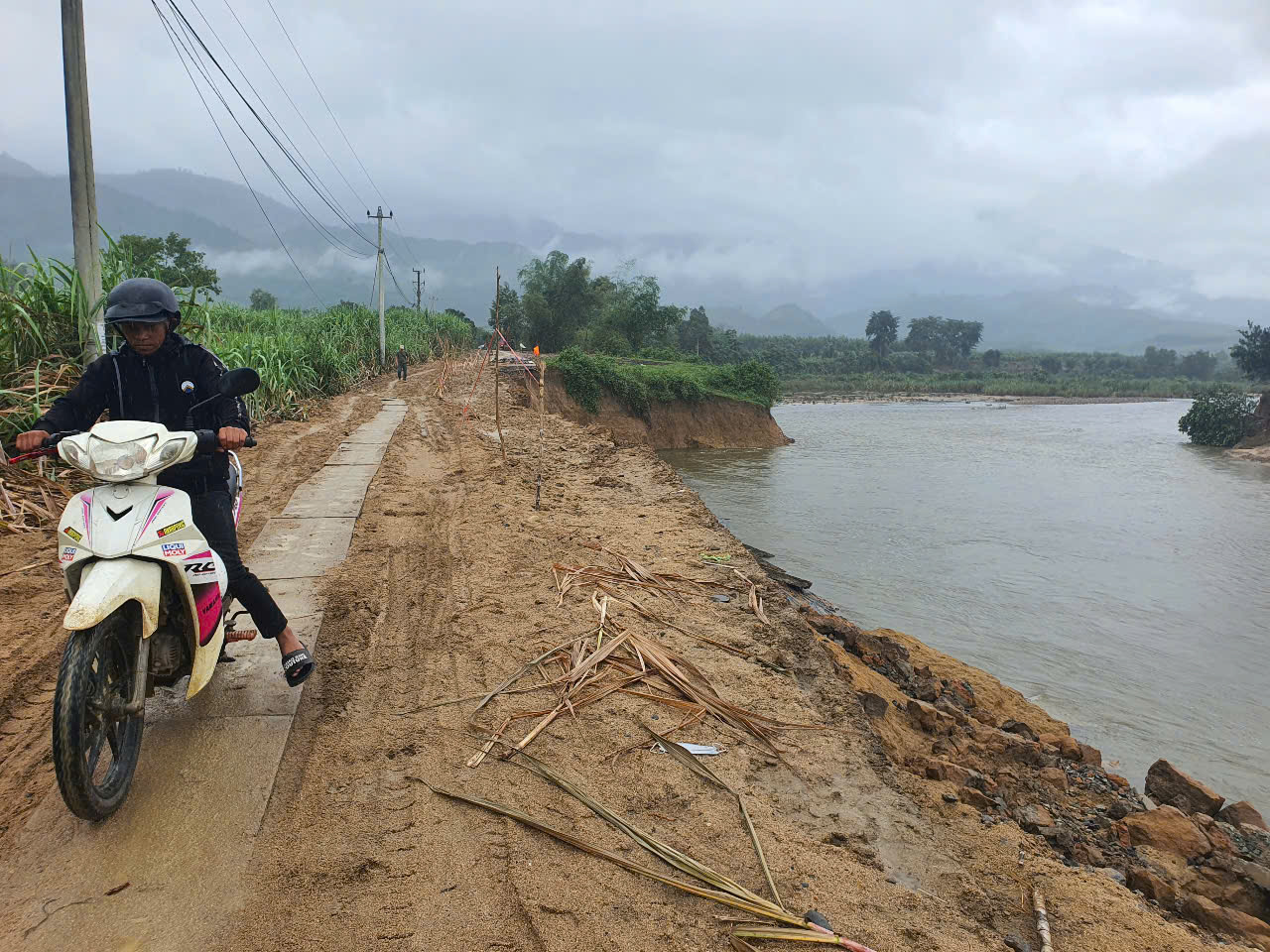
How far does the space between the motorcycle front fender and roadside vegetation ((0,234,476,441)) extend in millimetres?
4655

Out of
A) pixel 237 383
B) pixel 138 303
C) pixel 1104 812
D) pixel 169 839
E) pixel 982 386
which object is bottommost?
pixel 1104 812

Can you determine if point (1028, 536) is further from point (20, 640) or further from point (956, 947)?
point (20, 640)

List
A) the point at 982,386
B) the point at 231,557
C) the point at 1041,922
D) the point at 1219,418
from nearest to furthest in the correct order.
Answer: the point at 1041,922 → the point at 231,557 → the point at 1219,418 → the point at 982,386

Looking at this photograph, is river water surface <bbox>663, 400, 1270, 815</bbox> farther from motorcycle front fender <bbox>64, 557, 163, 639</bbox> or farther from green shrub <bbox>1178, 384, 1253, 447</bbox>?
green shrub <bbox>1178, 384, 1253, 447</bbox>

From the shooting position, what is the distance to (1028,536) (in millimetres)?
13695

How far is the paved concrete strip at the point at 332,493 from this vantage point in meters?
6.35

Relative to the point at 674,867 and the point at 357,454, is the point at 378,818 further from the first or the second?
the point at 357,454

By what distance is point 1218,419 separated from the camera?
1329 inches

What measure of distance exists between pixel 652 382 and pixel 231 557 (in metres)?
23.5

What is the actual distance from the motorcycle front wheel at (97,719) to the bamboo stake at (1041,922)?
2891 millimetres

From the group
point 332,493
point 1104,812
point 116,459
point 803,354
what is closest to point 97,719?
point 116,459

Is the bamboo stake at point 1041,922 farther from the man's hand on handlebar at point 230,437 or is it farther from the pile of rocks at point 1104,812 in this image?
the man's hand on handlebar at point 230,437

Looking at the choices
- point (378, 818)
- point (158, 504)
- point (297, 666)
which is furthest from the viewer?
point (297, 666)

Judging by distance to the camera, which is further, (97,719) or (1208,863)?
(1208,863)
